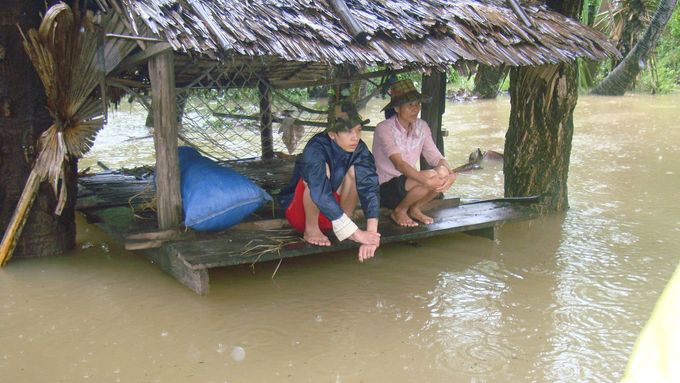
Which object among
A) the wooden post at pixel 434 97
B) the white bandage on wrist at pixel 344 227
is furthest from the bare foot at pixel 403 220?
the wooden post at pixel 434 97

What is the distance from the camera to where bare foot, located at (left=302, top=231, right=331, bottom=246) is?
14.4 ft

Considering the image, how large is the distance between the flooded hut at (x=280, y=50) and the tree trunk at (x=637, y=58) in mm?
7824

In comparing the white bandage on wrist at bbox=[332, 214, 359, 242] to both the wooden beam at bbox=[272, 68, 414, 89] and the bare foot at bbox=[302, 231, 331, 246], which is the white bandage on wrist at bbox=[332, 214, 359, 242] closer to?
the bare foot at bbox=[302, 231, 331, 246]

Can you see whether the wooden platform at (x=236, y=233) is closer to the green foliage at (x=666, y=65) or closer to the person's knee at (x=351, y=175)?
the person's knee at (x=351, y=175)

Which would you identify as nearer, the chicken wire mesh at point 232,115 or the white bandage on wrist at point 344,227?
the white bandage on wrist at point 344,227

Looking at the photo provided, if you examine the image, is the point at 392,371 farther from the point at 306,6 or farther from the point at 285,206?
the point at 306,6

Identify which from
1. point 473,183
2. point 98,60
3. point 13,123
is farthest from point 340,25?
point 473,183

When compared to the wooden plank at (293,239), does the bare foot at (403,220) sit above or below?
above

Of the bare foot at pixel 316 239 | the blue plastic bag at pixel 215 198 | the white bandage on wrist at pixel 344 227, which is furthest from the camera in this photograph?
the bare foot at pixel 316 239

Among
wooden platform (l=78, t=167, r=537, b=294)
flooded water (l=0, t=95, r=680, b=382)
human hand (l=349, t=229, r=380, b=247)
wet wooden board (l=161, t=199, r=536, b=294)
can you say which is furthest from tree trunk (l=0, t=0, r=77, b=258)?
human hand (l=349, t=229, r=380, b=247)

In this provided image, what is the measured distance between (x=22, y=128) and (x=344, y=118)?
2.39 meters

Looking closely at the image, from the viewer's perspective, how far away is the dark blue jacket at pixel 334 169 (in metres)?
4.07

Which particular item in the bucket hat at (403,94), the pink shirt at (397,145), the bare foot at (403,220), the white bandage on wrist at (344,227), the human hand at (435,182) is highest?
the bucket hat at (403,94)

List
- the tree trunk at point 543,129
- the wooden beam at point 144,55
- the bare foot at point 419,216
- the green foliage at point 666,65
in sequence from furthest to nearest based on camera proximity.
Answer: the green foliage at point 666,65, the tree trunk at point 543,129, the bare foot at point 419,216, the wooden beam at point 144,55
